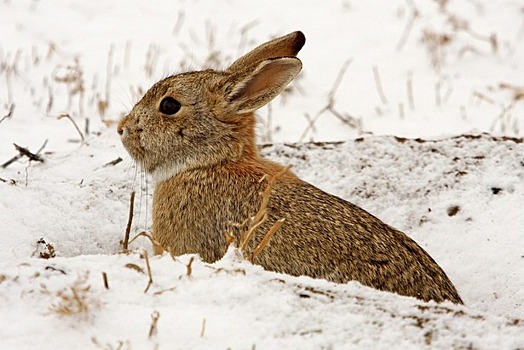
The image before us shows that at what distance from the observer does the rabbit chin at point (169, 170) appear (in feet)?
15.8

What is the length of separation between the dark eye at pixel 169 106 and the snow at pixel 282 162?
2.31 ft

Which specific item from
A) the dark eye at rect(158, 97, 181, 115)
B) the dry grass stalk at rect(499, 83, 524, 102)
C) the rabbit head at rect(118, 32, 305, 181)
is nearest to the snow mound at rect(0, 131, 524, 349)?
the rabbit head at rect(118, 32, 305, 181)

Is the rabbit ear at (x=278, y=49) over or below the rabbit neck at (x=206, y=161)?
over

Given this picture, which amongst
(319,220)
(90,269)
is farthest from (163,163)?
(90,269)

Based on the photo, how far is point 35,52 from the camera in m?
8.69

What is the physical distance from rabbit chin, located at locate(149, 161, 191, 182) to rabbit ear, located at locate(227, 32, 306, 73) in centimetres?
71

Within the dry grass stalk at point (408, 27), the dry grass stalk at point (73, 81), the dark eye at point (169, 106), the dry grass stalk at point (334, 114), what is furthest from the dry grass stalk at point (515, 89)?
the dark eye at point (169, 106)

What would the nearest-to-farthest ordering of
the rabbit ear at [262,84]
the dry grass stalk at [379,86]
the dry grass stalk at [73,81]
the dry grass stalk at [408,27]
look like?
1. the rabbit ear at [262,84]
2. the dry grass stalk at [73,81]
3. the dry grass stalk at [379,86]
4. the dry grass stalk at [408,27]

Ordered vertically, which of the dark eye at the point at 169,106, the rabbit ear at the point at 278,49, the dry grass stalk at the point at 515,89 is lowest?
the dark eye at the point at 169,106

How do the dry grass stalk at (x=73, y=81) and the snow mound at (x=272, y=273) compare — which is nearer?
the snow mound at (x=272, y=273)

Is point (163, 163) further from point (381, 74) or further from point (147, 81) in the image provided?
point (381, 74)

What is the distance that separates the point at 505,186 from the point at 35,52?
5.29 metres

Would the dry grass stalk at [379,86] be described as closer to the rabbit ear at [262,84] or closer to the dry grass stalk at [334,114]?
the dry grass stalk at [334,114]

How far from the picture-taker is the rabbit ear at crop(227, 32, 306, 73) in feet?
16.9
